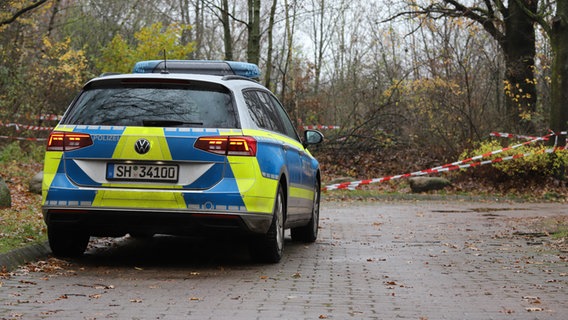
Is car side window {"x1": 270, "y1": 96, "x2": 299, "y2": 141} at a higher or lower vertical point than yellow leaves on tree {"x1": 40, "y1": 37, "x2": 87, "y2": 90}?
lower

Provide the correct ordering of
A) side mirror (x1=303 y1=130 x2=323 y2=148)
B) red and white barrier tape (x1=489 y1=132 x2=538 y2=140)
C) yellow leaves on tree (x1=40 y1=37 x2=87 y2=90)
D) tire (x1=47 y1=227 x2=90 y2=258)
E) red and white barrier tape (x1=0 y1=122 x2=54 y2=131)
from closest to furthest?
tire (x1=47 y1=227 x2=90 y2=258)
side mirror (x1=303 y1=130 x2=323 y2=148)
red and white barrier tape (x1=489 y1=132 x2=538 y2=140)
red and white barrier tape (x1=0 y1=122 x2=54 y2=131)
yellow leaves on tree (x1=40 y1=37 x2=87 y2=90)

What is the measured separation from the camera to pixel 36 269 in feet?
26.7

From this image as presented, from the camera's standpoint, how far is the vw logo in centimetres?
802

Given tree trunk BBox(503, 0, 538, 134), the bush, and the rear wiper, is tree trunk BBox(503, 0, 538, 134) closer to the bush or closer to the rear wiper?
the bush

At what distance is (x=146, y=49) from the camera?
1230 inches

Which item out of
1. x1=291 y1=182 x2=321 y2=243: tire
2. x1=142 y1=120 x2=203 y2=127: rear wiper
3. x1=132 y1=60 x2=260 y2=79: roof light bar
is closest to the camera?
x1=142 y1=120 x2=203 y2=127: rear wiper

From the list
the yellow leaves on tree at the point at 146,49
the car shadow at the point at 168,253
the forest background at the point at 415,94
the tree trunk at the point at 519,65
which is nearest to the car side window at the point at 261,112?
the car shadow at the point at 168,253

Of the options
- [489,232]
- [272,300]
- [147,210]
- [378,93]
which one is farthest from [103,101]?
[378,93]

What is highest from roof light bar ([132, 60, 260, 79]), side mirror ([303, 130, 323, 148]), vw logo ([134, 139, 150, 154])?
roof light bar ([132, 60, 260, 79])

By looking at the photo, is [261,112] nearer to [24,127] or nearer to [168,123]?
[168,123]

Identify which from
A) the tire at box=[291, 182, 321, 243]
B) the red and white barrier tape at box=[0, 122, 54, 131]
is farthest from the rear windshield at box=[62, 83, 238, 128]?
the red and white barrier tape at box=[0, 122, 54, 131]

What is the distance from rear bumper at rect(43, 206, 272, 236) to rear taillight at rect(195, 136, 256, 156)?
532 millimetres

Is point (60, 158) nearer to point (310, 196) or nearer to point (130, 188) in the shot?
point (130, 188)

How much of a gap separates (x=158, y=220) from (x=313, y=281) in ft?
4.78
